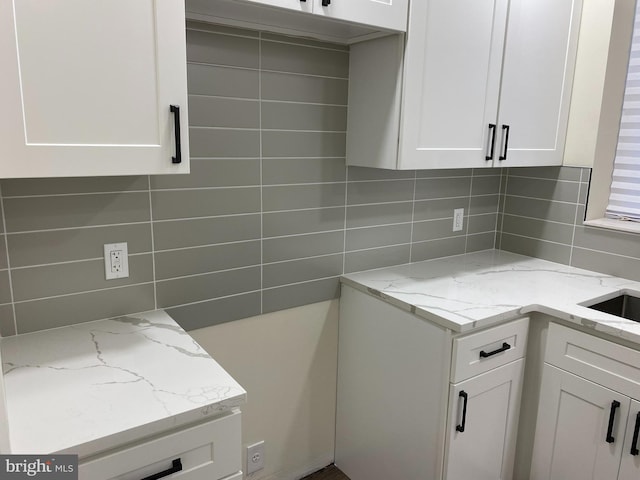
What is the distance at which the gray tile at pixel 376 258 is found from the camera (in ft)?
6.93

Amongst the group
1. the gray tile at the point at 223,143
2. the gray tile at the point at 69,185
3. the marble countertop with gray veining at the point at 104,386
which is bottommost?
the marble countertop with gray veining at the point at 104,386

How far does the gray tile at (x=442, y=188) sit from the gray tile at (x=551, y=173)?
0.97 feet

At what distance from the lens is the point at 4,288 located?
1.39 metres

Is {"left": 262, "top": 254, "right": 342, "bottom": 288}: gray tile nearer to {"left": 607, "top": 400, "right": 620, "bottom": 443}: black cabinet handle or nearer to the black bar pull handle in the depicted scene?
the black bar pull handle

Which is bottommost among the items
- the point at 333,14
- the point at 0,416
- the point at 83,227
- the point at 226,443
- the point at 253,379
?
the point at 253,379

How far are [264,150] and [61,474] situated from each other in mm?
1176

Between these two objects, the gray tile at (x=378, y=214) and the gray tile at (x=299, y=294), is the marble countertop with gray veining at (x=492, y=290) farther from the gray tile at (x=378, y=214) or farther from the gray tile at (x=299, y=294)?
the gray tile at (x=378, y=214)

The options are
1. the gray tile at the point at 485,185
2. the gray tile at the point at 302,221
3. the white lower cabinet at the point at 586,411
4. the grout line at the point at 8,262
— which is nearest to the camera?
the grout line at the point at 8,262

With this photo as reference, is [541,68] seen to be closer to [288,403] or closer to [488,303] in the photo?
[488,303]

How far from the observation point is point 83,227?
1.48 metres

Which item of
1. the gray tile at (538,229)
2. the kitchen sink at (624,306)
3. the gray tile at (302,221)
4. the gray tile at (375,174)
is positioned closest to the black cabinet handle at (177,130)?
the gray tile at (302,221)

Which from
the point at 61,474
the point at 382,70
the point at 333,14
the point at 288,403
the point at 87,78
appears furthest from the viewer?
the point at 288,403

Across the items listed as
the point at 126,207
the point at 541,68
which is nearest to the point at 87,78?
the point at 126,207

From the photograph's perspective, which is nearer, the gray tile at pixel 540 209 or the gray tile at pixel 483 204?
the gray tile at pixel 540 209
